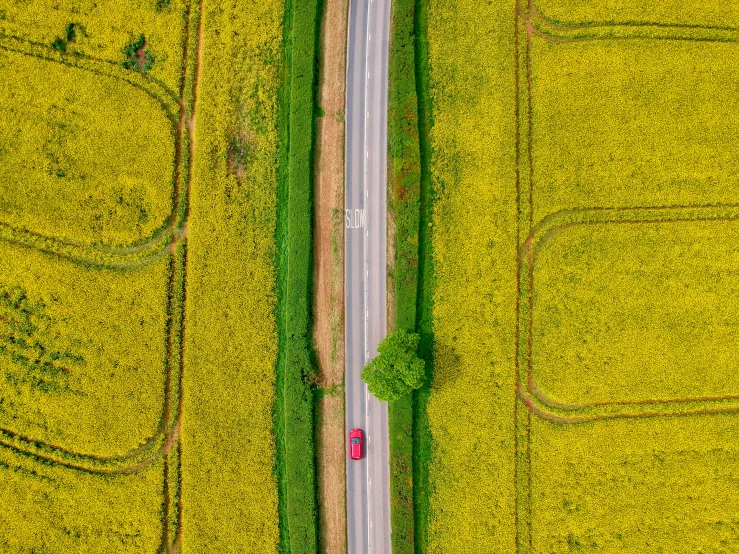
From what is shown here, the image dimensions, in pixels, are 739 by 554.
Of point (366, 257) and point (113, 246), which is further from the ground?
point (113, 246)

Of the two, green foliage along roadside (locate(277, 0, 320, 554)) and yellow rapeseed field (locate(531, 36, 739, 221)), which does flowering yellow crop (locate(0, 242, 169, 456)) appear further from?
yellow rapeseed field (locate(531, 36, 739, 221))

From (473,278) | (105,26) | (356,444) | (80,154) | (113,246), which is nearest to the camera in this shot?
(356,444)

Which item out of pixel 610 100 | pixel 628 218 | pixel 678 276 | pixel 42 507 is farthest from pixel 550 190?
pixel 42 507

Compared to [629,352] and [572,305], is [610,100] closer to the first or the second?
[572,305]

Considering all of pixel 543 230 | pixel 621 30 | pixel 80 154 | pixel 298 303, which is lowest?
pixel 298 303

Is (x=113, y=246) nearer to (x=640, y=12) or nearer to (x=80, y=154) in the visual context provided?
(x=80, y=154)

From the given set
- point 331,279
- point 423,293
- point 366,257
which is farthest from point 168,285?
point 423,293

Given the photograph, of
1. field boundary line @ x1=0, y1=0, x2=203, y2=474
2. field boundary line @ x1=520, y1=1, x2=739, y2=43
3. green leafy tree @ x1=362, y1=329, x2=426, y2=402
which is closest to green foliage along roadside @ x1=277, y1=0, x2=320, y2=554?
green leafy tree @ x1=362, y1=329, x2=426, y2=402
